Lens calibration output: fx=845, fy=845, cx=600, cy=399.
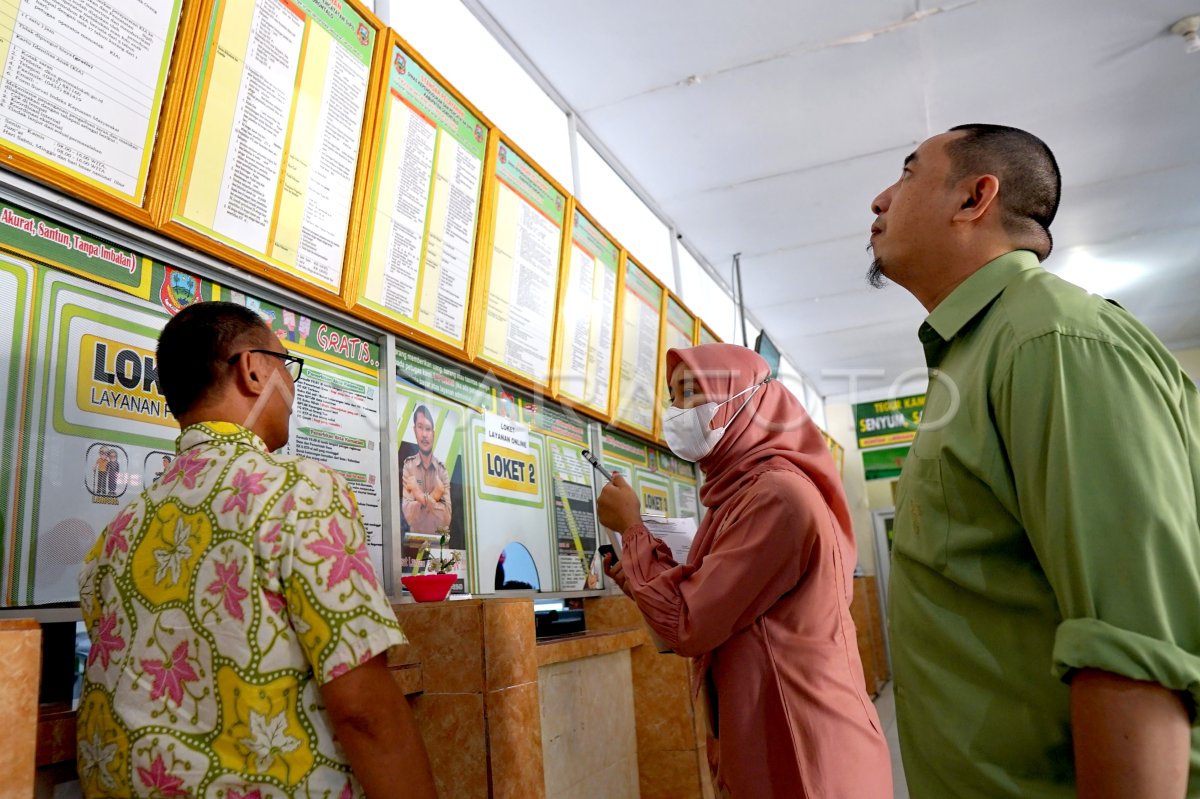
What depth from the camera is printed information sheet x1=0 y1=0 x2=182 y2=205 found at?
55.7 inches

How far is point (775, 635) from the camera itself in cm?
175

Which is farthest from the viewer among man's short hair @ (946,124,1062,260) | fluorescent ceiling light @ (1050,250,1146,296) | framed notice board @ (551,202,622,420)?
fluorescent ceiling light @ (1050,250,1146,296)

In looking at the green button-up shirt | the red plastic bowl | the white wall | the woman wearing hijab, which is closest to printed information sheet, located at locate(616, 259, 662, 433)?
the red plastic bowl

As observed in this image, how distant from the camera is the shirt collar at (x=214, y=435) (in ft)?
4.16

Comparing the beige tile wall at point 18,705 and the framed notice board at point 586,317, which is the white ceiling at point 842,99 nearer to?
the framed notice board at point 586,317

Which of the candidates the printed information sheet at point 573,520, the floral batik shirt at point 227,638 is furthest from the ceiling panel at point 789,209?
the floral batik shirt at point 227,638

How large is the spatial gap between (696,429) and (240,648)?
4.15ft

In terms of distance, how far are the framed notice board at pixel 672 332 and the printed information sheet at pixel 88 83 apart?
290 centimetres

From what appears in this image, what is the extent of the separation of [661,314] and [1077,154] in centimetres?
276

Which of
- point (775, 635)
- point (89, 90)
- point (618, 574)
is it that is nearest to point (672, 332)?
point (618, 574)

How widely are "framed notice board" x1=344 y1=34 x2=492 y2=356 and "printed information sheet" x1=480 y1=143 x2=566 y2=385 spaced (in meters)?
0.16

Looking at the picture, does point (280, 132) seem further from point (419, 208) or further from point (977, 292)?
point (977, 292)

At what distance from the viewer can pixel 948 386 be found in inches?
44.2

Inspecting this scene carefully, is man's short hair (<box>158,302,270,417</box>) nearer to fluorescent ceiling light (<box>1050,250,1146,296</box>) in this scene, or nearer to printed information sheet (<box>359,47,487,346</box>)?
printed information sheet (<box>359,47,487,346</box>)
